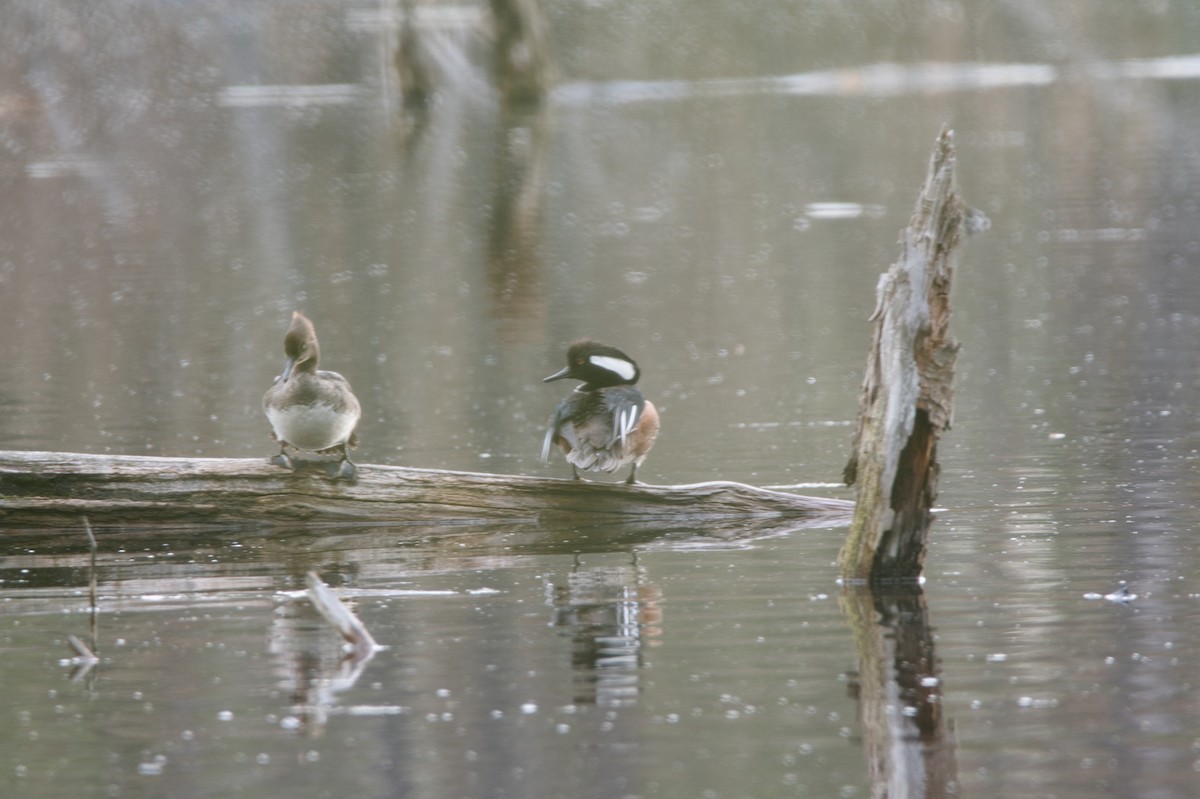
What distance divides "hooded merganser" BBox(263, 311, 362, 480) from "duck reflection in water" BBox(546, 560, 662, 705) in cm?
137

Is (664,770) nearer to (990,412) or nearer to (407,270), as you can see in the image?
(990,412)

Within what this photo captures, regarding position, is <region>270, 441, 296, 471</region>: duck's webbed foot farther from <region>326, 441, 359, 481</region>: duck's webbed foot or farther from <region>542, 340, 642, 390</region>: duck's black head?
<region>542, 340, 642, 390</region>: duck's black head

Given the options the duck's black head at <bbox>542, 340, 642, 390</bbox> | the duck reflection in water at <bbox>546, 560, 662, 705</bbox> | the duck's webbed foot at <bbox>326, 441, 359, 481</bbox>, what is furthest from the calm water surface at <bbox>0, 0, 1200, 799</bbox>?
the duck's black head at <bbox>542, 340, 642, 390</bbox>

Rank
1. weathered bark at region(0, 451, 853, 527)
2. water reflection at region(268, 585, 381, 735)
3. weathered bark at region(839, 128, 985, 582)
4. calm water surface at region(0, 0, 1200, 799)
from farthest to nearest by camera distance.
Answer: weathered bark at region(0, 451, 853, 527), weathered bark at region(839, 128, 985, 582), water reflection at region(268, 585, 381, 735), calm water surface at region(0, 0, 1200, 799)

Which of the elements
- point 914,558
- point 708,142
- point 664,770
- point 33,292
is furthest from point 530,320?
point 708,142

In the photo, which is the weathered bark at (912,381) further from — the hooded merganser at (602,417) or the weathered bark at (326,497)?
the hooded merganser at (602,417)

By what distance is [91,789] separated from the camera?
19.8 feet

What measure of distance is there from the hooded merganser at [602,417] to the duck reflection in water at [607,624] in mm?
709

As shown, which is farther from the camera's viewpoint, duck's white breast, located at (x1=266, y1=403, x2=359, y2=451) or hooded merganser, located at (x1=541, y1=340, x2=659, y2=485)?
hooded merganser, located at (x1=541, y1=340, x2=659, y2=485)

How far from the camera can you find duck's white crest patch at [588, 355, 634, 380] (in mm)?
9859

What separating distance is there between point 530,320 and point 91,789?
12292mm

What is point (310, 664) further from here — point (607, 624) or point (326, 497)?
point (326, 497)

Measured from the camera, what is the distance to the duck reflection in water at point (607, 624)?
698cm

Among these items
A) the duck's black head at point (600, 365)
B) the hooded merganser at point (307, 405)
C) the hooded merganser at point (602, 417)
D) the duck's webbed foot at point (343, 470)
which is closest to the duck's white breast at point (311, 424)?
the hooded merganser at point (307, 405)
